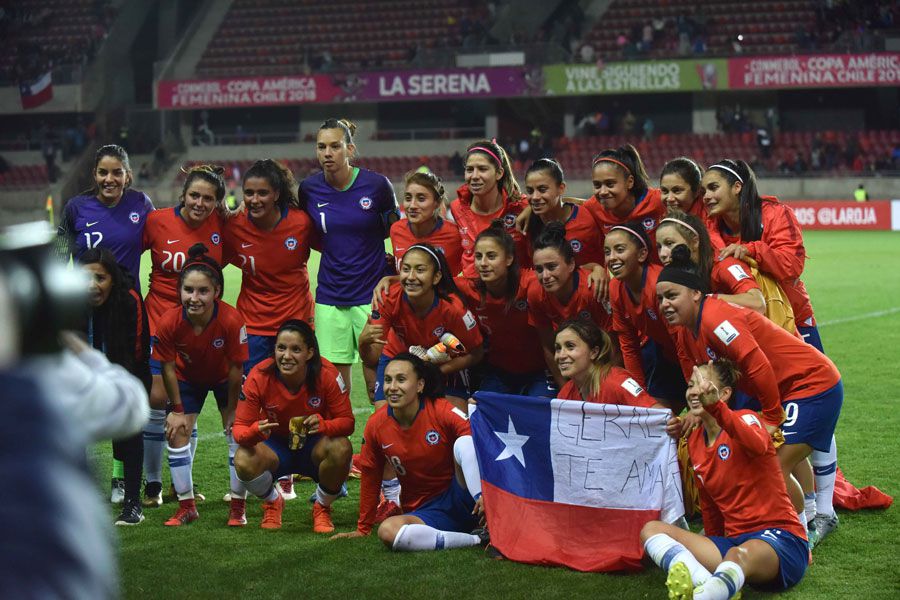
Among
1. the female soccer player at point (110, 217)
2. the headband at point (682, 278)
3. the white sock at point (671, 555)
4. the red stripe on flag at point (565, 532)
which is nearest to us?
the white sock at point (671, 555)

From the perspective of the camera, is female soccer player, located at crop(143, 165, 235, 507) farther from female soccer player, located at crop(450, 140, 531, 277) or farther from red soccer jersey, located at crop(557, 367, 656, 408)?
red soccer jersey, located at crop(557, 367, 656, 408)

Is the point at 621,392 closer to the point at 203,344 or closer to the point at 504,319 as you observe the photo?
the point at 504,319

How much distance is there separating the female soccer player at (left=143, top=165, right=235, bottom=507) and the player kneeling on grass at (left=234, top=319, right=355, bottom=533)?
0.75 meters

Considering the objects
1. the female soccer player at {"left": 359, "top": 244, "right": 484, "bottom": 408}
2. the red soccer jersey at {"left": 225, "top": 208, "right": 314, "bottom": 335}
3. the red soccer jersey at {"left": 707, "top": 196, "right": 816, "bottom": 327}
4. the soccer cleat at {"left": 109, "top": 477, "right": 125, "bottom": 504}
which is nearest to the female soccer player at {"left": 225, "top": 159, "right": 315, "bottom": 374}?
the red soccer jersey at {"left": 225, "top": 208, "right": 314, "bottom": 335}

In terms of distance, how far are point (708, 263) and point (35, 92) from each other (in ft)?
121

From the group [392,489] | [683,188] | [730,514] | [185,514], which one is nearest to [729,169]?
[683,188]

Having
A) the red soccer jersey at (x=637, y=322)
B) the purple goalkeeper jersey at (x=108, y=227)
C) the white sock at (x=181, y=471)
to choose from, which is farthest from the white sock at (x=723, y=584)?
the purple goalkeeper jersey at (x=108, y=227)

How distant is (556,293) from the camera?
19.3 ft

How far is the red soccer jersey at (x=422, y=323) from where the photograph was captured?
6016 millimetres

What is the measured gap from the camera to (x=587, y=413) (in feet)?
→ 16.6

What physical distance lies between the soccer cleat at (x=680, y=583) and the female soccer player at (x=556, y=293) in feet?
5.94

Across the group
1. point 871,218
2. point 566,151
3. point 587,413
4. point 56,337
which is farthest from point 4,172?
point 56,337

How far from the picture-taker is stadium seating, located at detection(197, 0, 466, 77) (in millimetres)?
37719

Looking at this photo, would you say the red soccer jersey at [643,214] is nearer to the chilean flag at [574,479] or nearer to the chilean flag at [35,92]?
the chilean flag at [574,479]
